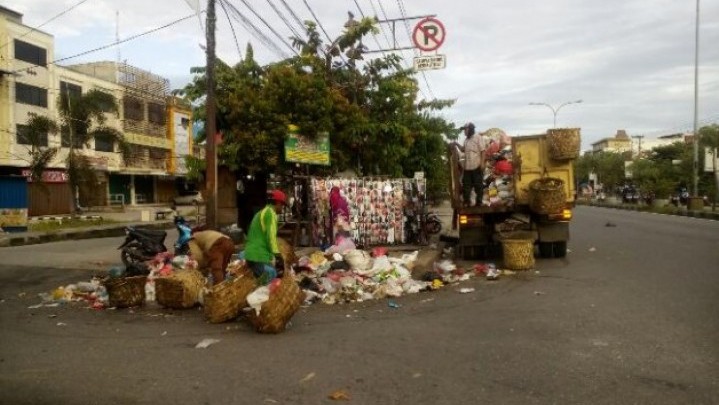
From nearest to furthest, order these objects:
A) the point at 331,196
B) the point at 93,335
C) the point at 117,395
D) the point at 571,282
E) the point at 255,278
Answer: the point at 117,395 < the point at 93,335 < the point at 255,278 < the point at 571,282 < the point at 331,196

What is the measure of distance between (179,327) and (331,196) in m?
6.51

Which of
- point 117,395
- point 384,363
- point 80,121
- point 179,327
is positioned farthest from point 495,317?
point 80,121

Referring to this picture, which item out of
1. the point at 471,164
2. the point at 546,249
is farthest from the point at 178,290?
the point at 546,249

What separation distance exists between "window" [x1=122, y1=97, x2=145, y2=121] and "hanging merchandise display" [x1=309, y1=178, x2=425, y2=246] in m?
36.2

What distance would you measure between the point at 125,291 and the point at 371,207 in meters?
6.59

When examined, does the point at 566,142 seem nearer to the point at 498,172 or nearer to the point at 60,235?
the point at 498,172

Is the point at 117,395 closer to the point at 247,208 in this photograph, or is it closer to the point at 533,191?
the point at 533,191

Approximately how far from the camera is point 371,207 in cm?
1388

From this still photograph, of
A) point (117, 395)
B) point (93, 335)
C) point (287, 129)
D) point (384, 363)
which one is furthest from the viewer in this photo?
point (287, 129)

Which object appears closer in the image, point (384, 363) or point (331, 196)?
point (384, 363)

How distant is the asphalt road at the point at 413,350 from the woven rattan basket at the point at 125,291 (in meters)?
0.20

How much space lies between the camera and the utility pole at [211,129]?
40.1 feet

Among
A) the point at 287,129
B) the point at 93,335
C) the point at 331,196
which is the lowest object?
the point at 93,335

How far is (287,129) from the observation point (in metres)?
14.3
